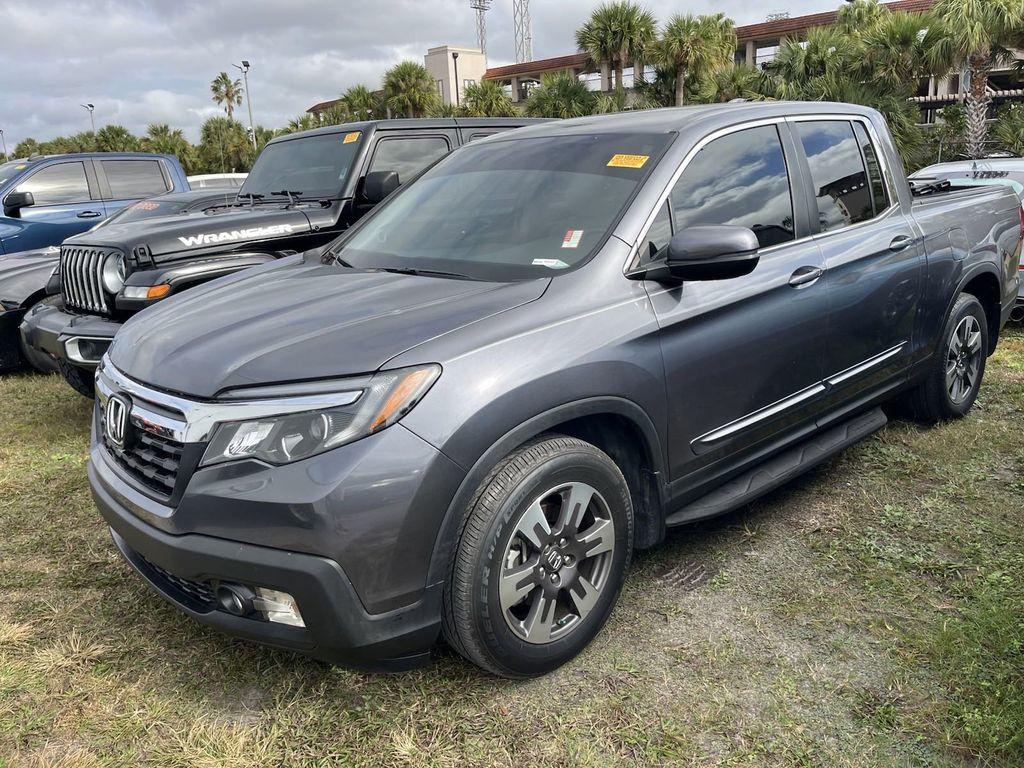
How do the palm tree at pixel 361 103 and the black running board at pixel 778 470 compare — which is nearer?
the black running board at pixel 778 470

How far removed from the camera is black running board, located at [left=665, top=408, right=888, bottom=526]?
3123 mm

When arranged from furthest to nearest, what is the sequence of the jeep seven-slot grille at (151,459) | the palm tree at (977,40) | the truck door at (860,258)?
the palm tree at (977,40), the truck door at (860,258), the jeep seven-slot grille at (151,459)

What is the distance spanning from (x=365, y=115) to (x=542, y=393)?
3487 cm

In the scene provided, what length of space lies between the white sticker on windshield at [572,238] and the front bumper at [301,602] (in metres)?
1.27

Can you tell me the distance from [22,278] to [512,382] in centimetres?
542

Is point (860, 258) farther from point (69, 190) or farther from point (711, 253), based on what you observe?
point (69, 190)

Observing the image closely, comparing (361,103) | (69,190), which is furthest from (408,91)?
(69,190)

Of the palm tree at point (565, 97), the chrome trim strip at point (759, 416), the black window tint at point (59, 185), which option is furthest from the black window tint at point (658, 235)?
the palm tree at point (565, 97)

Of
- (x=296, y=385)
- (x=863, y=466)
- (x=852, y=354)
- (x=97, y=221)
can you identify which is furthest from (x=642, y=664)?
(x=97, y=221)

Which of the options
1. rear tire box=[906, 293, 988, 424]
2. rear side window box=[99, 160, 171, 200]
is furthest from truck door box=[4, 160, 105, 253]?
rear tire box=[906, 293, 988, 424]

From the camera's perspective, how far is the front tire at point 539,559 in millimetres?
2334

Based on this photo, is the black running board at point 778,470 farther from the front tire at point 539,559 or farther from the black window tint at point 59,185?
the black window tint at point 59,185

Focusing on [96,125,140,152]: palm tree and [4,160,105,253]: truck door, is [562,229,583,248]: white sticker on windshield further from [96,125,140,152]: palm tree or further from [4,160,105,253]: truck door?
[96,125,140,152]: palm tree

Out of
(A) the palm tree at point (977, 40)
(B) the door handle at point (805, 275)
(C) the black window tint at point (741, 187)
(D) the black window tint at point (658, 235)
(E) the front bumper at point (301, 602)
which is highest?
(A) the palm tree at point (977, 40)
